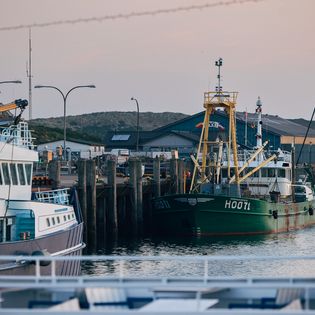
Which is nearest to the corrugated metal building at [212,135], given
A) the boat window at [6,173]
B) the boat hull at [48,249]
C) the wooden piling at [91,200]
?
the wooden piling at [91,200]

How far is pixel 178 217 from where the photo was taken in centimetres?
5866

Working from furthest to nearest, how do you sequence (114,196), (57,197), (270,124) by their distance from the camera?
(270,124) → (114,196) → (57,197)

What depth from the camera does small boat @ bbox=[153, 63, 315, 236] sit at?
5828 centimetres

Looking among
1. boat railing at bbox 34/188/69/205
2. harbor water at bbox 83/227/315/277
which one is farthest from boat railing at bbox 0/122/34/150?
harbor water at bbox 83/227/315/277

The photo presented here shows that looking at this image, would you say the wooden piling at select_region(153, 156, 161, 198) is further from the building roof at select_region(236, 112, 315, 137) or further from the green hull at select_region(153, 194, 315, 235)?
the building roof at select_region(236, 112, 315, 137)

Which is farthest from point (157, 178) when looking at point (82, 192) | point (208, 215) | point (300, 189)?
point (300, 189)

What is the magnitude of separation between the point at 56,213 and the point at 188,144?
74112 millimetres

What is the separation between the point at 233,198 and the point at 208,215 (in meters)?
1.68

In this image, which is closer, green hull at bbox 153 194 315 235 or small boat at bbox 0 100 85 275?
small boat at bbox 0 100 85 275

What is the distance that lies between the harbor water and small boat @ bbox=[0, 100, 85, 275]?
2.05 meters

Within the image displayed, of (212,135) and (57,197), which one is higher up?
(212,135)

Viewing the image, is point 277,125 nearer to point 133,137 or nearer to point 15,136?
point 133,137

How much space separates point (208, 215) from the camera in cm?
5844

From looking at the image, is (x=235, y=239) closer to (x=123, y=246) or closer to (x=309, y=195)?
(x=123, y=246)
